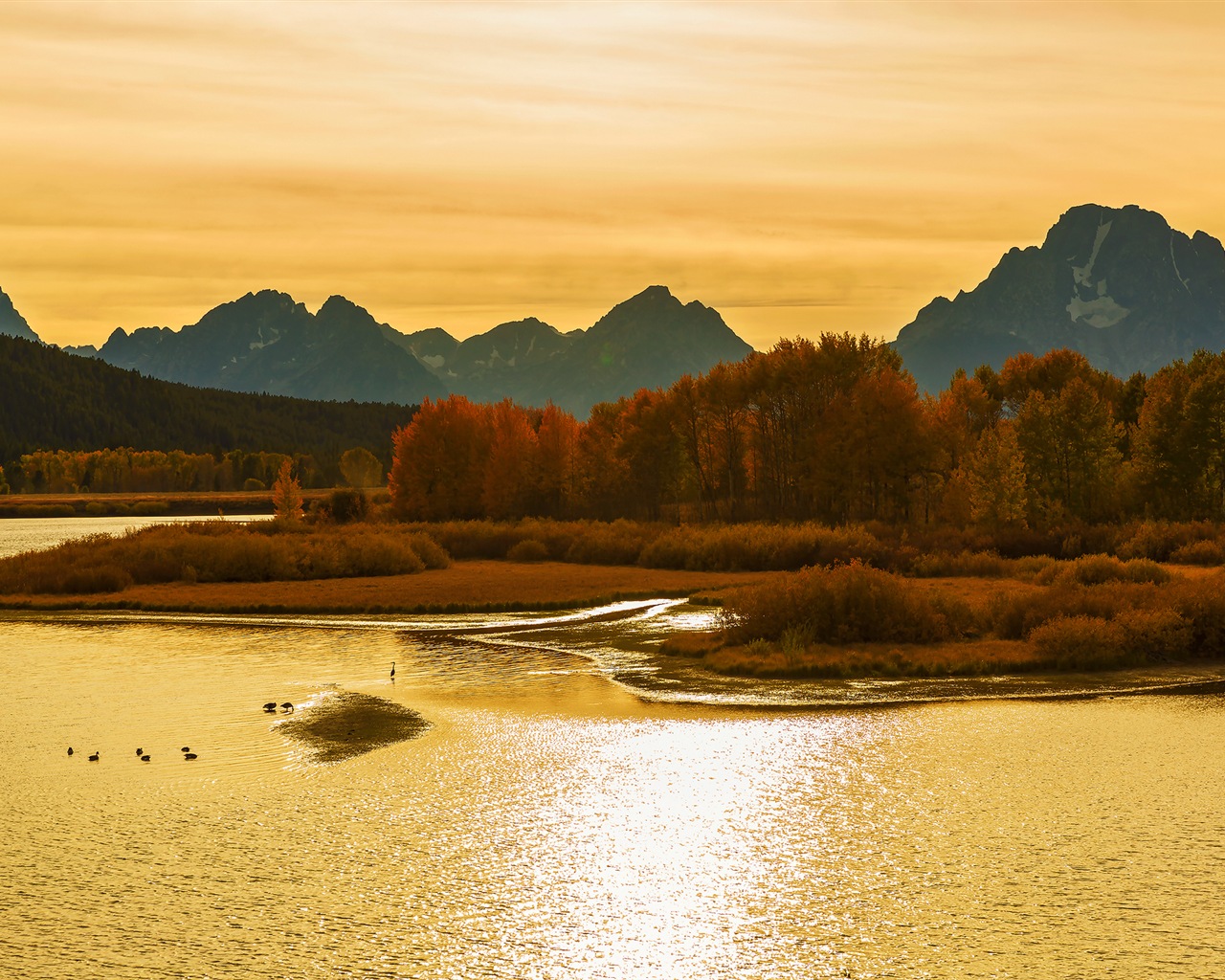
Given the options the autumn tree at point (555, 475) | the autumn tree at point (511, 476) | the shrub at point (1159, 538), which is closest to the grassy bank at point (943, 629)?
the shrub at point (1159, 538)

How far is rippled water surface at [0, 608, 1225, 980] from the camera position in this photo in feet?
46.3

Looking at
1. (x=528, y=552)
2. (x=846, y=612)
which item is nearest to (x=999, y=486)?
(x=528, y=552)

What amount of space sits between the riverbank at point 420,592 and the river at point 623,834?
807 inches

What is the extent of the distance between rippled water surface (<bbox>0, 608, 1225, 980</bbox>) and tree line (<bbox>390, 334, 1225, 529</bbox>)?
51115 millimetres

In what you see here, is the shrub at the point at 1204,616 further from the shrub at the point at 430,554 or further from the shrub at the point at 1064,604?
the shrub at the point at 430,554

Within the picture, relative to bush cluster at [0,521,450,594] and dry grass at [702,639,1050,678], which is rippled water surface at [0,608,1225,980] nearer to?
dry grass at [702,639,1050,678]

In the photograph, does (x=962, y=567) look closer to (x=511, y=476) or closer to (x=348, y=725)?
(x=348, y=725)

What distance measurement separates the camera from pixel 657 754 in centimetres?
2400

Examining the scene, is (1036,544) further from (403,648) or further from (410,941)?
(410,941)

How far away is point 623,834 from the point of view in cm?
1853

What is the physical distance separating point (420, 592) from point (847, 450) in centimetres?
3524

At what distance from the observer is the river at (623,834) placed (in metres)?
14.1

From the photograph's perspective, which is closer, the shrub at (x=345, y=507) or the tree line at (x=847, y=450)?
the tree line at (x=847, y=450)

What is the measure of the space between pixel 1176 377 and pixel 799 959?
88113 millimetres
